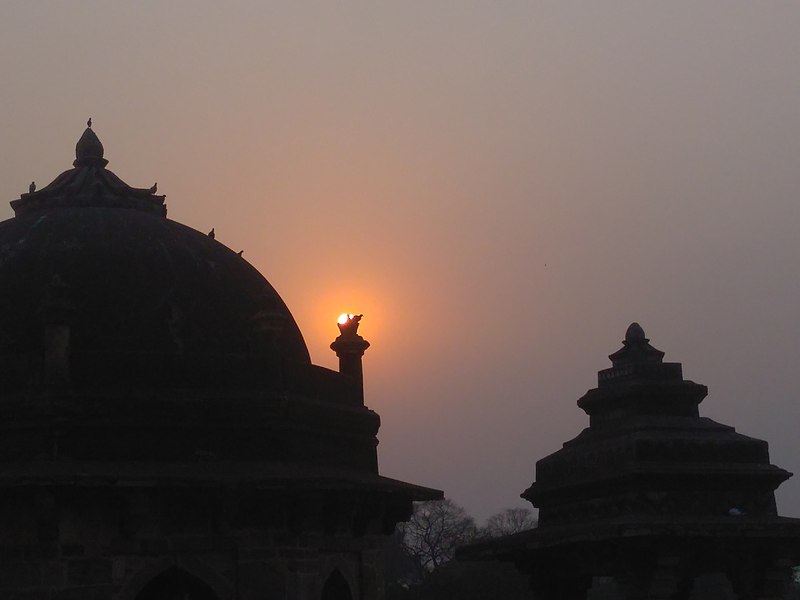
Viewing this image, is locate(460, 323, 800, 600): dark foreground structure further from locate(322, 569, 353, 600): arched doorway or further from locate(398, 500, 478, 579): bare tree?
locate(398, 500, 478, 579): bare tree

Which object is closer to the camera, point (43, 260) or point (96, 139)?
point (43, 260)

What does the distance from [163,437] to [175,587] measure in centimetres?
178

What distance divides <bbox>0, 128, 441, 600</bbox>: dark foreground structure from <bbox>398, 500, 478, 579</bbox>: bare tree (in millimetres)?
41319

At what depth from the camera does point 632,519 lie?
11578 millimetres

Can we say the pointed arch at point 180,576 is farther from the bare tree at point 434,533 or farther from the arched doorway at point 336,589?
the bare tree at point 434,533

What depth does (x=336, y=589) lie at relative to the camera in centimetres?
1345

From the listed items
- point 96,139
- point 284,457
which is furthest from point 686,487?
point 96,139

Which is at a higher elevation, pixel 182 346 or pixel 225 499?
pixel 182 346

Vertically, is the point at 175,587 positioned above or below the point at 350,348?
below

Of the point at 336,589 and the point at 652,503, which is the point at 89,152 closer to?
the point at 336,589

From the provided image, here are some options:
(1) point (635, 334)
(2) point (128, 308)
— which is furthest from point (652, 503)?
(2) point (128, 308)

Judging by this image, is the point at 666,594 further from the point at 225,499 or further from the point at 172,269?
the point at 172,269

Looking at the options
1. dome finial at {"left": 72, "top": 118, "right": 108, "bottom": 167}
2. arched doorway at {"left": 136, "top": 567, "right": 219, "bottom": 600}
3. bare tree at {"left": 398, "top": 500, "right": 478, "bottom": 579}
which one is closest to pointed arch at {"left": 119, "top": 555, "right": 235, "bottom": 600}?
arched doorway at {"left": 136, "top": 567, "right": 219, "bottom": 600}

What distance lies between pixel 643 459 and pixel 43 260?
21.4 feet
